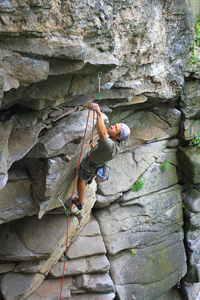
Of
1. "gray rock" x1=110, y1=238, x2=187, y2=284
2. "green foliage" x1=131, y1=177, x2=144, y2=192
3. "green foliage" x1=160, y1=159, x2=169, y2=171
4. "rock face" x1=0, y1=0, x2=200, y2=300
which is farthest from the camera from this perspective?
"green foliage" x1=160, y1=159, x2=169, y2=171

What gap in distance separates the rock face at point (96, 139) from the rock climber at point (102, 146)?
0.26m

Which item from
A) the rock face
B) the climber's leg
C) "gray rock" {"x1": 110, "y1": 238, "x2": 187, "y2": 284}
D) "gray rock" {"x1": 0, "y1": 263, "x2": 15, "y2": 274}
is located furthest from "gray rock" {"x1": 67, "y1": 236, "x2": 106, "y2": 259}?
the climber's leg

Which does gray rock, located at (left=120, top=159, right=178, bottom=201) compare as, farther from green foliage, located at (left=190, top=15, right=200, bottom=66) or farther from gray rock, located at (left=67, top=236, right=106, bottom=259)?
green foliage, located at (left=190, top=15, right=200, bottom=66)

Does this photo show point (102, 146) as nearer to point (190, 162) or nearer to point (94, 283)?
point (94, 283)

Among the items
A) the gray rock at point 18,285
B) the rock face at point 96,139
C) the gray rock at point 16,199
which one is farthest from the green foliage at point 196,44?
the gray rock at point 18,285

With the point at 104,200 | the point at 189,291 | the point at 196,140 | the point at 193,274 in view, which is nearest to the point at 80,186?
the point at 104,200

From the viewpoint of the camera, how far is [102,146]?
12.8 feet

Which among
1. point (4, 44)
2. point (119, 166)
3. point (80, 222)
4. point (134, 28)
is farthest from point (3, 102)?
point (119, 166)

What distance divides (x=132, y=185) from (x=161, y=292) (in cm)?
284

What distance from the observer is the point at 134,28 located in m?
4.61

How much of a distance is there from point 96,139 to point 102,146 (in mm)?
1003

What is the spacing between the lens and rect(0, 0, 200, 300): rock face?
292 centimetres

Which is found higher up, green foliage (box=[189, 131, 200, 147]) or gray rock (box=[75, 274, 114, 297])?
green foliage (box=[189, 131, 200, 147])

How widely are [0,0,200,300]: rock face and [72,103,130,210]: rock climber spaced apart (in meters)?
0.26
